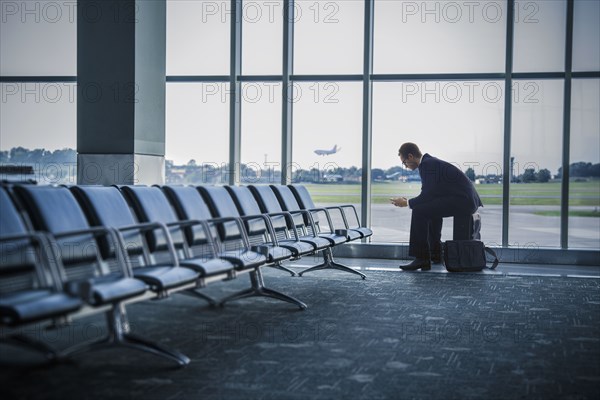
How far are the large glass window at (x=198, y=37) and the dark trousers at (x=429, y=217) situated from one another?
2.90 metres

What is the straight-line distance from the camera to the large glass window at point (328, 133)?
25.9 feet

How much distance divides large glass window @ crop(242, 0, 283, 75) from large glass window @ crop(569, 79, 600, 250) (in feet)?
10.8

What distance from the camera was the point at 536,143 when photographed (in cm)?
754

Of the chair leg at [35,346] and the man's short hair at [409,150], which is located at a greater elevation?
the man's short hair at [409,150]

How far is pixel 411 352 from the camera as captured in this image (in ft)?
11.1

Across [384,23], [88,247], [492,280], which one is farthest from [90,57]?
[492,280]

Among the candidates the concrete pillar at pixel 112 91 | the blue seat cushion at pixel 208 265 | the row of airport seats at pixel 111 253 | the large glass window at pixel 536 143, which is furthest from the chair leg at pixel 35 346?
the large glass window at pixel 536 143

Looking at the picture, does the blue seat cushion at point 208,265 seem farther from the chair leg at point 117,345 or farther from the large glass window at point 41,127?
the large glass window at point 41,127

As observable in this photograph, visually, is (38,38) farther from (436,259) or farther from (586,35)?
(586,35)

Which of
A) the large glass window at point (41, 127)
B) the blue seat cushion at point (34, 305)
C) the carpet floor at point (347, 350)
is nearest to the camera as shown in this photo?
the blue seat cushion at point (34, 305)

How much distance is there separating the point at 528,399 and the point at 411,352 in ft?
2.69

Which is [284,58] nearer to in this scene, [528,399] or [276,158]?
[276,158]

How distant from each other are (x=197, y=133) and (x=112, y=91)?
161 cm

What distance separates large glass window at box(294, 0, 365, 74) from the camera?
25.6ft
